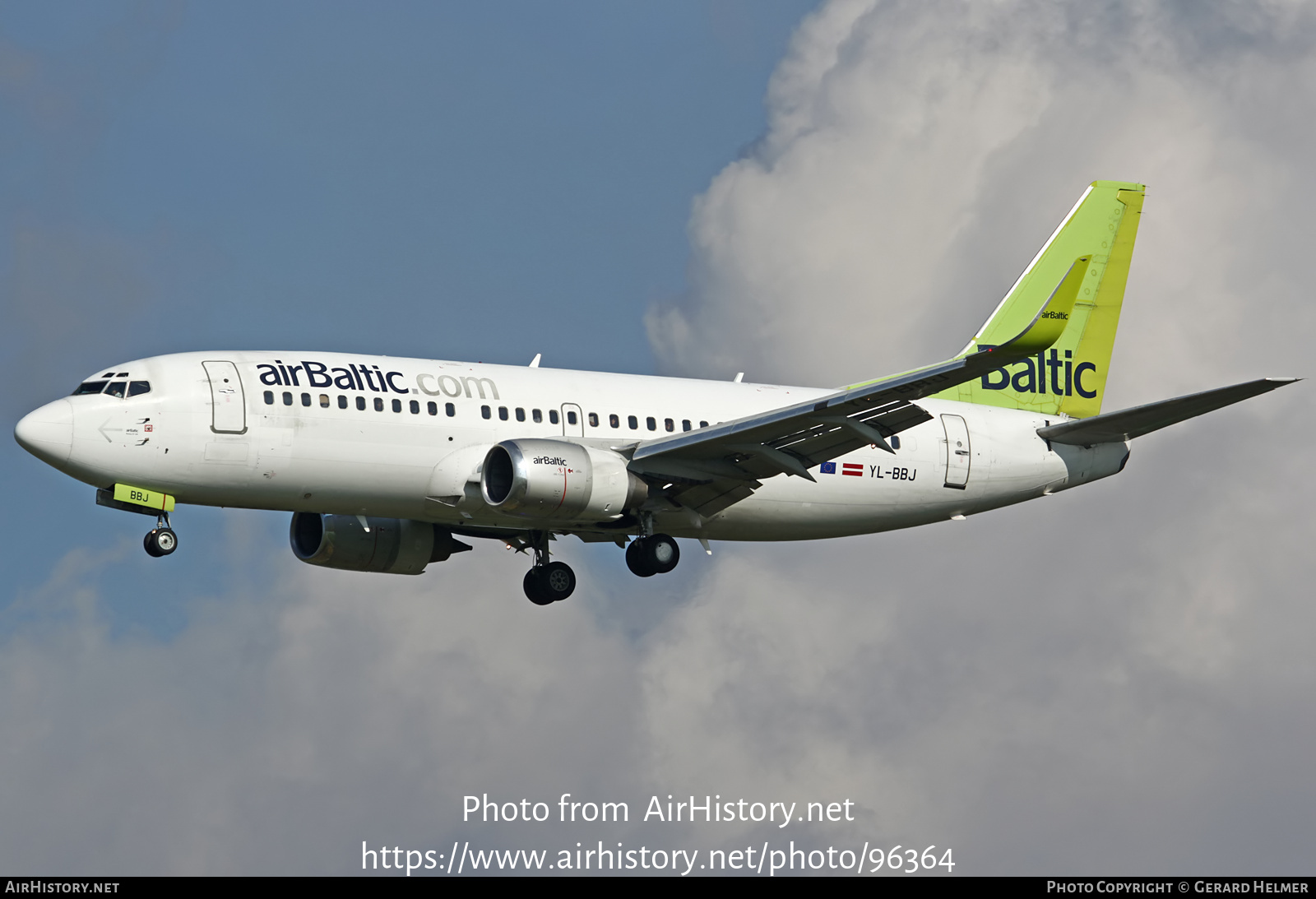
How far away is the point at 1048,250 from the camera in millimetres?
57250

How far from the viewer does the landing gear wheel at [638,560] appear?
159ft

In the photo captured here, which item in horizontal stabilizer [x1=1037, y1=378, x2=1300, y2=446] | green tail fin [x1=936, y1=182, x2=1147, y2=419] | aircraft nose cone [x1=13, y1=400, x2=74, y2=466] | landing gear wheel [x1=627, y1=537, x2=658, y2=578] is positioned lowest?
aircraft nose cone [x1=13, y1=400, x2=74, y2=466]

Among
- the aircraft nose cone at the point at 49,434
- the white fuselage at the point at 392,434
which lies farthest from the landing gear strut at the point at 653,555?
the aircraft nose cone at the point at 49,434

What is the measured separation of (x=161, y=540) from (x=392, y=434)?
229 inches

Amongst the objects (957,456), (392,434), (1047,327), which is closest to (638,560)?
(392,434)

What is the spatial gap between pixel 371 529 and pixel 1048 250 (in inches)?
859

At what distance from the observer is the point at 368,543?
51.5 meters

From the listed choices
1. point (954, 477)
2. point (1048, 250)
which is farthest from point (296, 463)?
point (1048, 250)

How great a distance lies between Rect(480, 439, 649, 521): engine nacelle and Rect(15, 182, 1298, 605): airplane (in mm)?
53

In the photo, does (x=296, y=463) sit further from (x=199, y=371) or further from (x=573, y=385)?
(x=573, y=385)

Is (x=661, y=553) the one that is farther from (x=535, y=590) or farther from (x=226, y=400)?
(x=226, y=400)

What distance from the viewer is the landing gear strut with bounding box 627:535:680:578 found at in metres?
48.5

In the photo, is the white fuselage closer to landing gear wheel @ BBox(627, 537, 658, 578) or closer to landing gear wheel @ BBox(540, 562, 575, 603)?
landing gear wheel @ BBox(627, 537, 658, 578)

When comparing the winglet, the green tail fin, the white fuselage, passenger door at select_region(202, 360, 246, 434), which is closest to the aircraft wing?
the winglet
